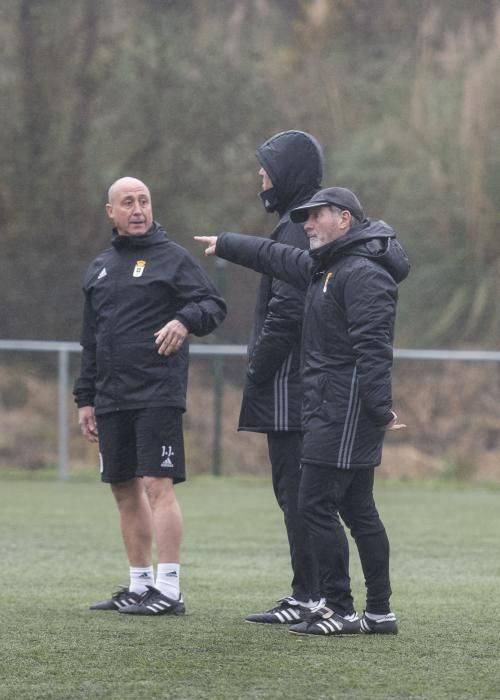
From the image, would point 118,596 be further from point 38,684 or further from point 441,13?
point 441,13

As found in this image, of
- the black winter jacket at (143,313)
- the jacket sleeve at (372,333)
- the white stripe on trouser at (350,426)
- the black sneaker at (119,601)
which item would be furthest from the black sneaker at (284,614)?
the jacket sleeve at (372,333)

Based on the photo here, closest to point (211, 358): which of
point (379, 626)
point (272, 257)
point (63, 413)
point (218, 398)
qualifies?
point (218, 398)

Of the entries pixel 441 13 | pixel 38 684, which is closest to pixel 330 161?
pixel 441 13

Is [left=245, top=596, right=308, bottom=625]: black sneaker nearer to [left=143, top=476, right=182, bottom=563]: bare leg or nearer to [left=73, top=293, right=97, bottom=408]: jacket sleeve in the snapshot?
[left=143, top=476, right=182, bottom=563]: bare leg

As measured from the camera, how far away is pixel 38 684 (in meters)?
4.83

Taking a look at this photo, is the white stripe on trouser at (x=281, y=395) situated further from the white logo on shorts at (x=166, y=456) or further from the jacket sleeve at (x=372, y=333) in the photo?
the jacket sleeve at (x=372, y=333)

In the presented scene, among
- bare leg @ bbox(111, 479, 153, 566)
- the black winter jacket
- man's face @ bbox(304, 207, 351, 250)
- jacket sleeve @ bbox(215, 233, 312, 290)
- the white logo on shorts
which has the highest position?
man's face @ bbox(304, 207, 351, 250)

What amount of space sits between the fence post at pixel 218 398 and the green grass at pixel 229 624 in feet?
13.8

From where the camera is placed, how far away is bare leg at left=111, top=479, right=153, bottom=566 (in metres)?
6.78

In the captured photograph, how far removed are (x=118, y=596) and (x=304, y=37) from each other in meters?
16.3

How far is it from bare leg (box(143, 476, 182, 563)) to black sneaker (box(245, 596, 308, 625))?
0.45 metres

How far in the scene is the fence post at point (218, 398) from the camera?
1591cm

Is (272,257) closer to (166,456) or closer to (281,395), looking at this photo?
(281,395)

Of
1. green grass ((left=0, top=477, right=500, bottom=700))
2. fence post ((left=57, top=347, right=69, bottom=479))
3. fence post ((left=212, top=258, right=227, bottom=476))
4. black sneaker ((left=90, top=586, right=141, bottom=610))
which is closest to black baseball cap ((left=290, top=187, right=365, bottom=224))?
green grass ((left=0, top=477, right=500, bottom=700))
